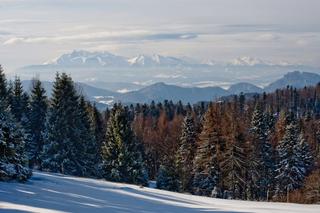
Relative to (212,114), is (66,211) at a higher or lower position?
lower

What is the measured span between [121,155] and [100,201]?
26523 millimetres

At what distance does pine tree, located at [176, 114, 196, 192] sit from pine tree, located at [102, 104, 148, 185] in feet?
32.8

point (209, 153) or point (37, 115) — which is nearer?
point (209, 153)

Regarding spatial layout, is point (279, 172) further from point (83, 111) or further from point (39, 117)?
point (39, 117)

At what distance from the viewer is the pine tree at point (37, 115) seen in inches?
1900

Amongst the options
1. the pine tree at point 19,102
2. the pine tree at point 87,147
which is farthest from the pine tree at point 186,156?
the pine tree at point 19,102

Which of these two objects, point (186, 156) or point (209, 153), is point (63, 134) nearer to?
point (209, 153)

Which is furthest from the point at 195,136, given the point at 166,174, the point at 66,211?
the point at 66,211

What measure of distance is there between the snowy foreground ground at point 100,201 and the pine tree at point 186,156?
32.6m

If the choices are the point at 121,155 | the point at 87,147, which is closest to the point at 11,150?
the point at 121,155

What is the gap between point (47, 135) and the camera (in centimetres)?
4344

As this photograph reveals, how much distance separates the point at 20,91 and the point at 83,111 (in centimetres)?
750

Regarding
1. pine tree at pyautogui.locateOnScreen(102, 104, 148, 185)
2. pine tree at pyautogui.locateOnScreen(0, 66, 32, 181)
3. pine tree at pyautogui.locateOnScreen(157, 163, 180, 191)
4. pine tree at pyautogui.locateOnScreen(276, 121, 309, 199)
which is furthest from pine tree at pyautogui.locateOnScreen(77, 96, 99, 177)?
pine tree at pyautogui.locateOnScreen(276, 121, 309, 199)

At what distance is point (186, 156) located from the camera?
55500 mm
